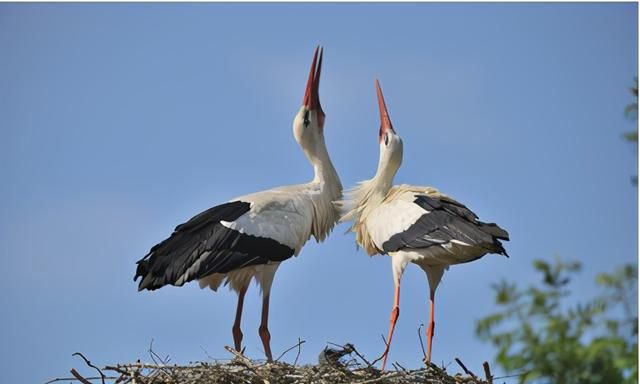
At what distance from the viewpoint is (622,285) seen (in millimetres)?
10695

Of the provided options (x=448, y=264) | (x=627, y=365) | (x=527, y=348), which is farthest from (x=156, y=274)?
(x=627, y=365)

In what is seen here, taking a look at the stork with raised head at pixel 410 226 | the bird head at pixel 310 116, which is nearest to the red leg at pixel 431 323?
the stork with raised head at pixel 410 226

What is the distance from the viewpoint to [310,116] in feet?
34.1

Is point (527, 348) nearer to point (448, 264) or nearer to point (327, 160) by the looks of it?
point (448, 264)

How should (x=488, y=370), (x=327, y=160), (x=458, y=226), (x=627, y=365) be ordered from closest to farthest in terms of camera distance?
(x=488, y=370) → (x=458, y=226) → (x=627, y=365) → (x=327, y=160)

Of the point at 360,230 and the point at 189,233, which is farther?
the point at 360,230

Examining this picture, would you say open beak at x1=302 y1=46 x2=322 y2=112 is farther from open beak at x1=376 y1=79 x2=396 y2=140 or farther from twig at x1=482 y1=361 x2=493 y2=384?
twig at x1=482 y1=361 x2=493 y2=384

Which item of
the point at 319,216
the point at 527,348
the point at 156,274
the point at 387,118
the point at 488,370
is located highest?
the point at 387,118

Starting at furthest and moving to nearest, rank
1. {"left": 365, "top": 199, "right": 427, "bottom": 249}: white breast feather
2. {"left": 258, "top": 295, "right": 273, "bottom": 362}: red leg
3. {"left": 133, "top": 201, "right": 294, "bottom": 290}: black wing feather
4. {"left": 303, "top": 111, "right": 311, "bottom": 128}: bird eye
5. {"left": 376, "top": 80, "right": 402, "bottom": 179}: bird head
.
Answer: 1. {"left": 303, "top": 111, "right": 311, "bottom": 128}: bird eye
2. {"left": 376, "top": 80, "right": 402, "bottom": 179}: bird head
3. {"left": 258, "top": 295, "right": 273, "bottom": 362}: red leg
4. {"left": 365, "top": 199, "right": 427, "bottom": 249}: white breast feather
5. {"left": 133, "top": 201, "right": 294, "bottom": 290}: black wing feather

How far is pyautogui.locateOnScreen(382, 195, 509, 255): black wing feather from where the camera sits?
877cm

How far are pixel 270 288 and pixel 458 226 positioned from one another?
1486 millimetres

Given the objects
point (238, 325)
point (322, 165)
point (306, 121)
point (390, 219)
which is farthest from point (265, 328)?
point (306, 121)

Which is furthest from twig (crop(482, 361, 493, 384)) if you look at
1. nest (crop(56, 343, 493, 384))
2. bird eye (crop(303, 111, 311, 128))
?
bird eye (crop(303, 111, 311, 128))

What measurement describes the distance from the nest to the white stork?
106 cm
